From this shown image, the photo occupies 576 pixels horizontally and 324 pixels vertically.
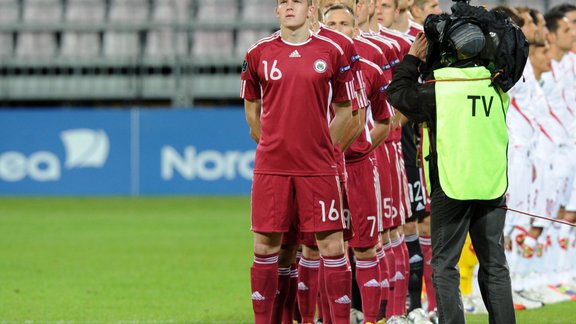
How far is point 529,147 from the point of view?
34.3 feet

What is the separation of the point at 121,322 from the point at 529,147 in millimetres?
3951

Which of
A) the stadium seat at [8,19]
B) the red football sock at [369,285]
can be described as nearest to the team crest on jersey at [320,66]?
the red football sock at [369,285]

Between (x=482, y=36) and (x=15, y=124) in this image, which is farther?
(x=15, y=124)

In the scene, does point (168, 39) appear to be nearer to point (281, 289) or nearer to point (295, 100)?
point (281, 289)

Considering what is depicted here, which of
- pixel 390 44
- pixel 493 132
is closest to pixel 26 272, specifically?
pixel 390 44

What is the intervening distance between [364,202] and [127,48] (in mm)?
18514

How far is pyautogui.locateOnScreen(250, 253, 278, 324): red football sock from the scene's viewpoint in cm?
693

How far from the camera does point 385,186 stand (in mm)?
8398

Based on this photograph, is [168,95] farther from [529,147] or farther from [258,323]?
[258,323]

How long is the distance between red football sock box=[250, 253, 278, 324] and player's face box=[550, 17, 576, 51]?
18.1ft

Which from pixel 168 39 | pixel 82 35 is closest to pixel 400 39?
pixel 168 39

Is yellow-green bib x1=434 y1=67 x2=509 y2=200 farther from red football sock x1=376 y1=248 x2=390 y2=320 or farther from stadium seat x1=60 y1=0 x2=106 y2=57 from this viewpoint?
stadium seat x1=60 y1=0 x2=106 y2=57

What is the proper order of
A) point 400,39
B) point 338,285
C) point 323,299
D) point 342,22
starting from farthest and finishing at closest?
point 400,39 < point 342,22 < point 323,299 < point 338,285

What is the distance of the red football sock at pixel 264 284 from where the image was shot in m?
6.93
